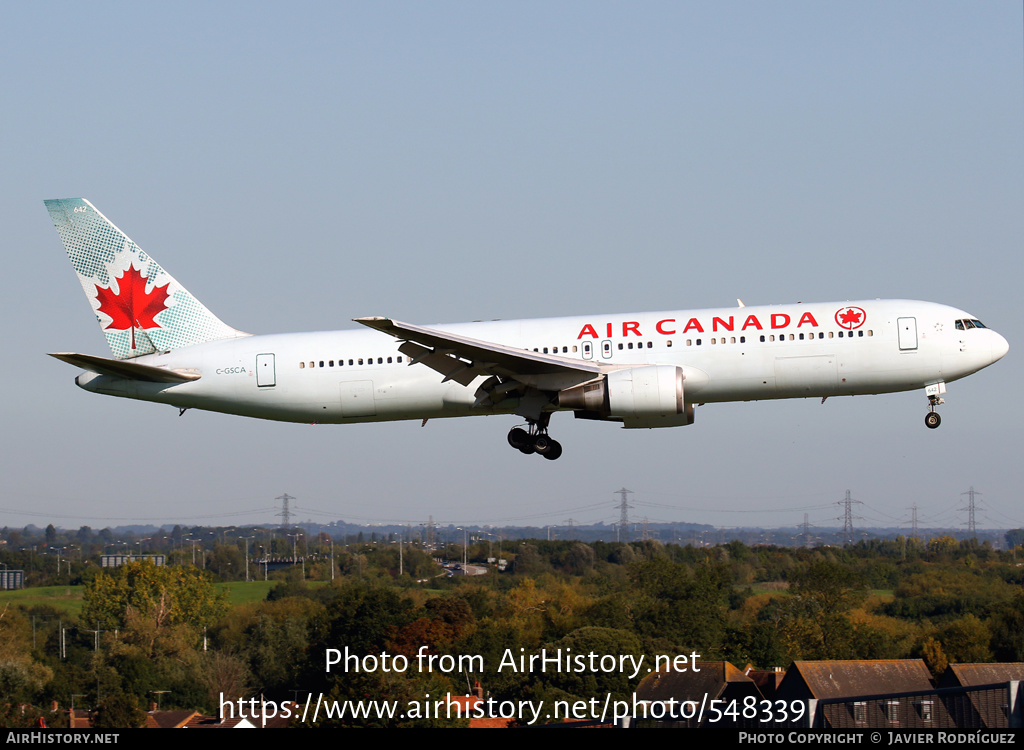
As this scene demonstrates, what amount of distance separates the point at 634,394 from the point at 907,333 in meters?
8.78

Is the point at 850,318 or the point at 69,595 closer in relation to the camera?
the point at 850,318

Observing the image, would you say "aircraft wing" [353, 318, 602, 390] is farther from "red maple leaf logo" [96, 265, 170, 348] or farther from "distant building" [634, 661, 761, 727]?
"distant building" [634, 661, 761, 727]

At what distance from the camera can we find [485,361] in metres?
35.5

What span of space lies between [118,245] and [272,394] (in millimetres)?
8980

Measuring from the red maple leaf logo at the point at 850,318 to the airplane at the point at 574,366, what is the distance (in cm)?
3

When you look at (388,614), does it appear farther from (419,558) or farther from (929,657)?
(419,558)

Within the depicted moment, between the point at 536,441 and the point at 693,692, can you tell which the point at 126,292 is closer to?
the point at 536,441

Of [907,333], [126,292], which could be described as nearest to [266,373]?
[126,292]

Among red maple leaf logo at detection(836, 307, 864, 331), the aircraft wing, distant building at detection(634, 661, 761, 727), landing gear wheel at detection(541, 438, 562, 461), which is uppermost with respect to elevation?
red maple leaf logo at detection(836, 307, 864, 331)

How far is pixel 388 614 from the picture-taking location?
90250mm

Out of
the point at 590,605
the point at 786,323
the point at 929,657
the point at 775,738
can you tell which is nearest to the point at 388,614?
the point at 590,605

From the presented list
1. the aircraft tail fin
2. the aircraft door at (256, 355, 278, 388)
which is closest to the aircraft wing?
the aircraft door at (256, 355, 278, 388)

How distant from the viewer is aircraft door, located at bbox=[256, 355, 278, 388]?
38.8 meters

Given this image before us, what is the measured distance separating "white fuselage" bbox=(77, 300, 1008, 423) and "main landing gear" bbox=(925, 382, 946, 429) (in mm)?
271
